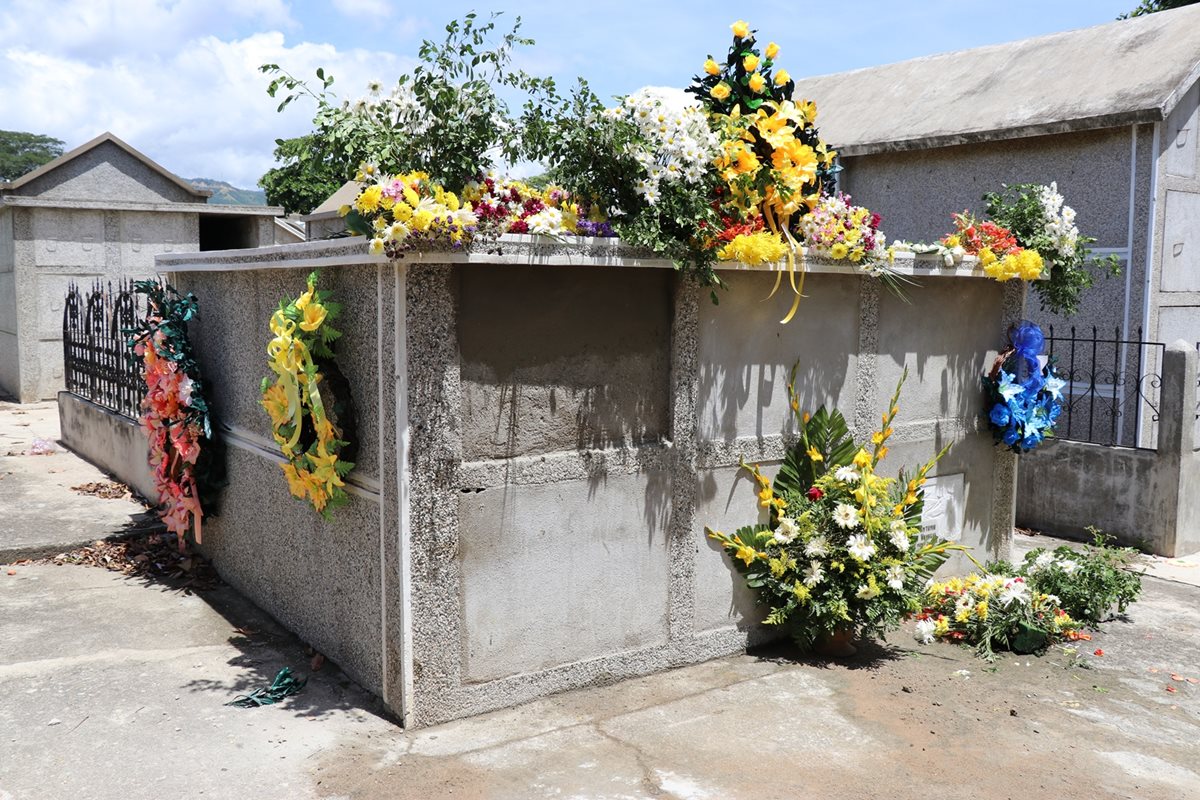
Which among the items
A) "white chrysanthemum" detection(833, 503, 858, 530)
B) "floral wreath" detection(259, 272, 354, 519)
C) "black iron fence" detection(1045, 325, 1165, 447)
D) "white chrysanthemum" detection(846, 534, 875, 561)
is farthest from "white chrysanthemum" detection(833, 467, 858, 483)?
"black iron fence" detection(1045, 325, 1165, 447)

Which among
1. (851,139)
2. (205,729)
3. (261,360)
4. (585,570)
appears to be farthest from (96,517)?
(851,139)

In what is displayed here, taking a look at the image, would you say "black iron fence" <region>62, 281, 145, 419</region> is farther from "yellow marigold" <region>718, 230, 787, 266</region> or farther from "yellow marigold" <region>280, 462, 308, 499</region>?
"yellow marigold" <region>718, 230, 787, 266</region>

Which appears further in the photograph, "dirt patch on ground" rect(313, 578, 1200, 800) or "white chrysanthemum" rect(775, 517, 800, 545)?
"white chrysanthemum" rect(775, 517, 800, 545)

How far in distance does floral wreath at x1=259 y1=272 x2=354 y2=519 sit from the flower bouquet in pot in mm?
1975

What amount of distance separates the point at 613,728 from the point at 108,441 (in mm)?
6623

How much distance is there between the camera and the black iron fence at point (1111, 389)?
380 inches

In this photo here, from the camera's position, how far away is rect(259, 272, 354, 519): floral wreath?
4646mm

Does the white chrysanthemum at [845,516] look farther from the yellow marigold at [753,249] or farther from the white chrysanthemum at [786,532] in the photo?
the yellow marigold at [753,249]

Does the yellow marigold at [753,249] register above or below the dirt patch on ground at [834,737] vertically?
above

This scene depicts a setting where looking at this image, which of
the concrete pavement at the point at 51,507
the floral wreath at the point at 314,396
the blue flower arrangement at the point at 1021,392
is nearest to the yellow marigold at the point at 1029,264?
the blue flower arrangement at the point at 1021,392

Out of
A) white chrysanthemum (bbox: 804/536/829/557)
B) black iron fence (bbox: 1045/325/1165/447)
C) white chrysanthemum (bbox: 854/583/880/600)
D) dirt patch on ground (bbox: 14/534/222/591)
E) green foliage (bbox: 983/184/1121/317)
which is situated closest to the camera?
white chrysanthemum (bbox: 854/583/880/600)

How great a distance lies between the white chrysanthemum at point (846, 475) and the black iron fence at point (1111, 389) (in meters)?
4.86

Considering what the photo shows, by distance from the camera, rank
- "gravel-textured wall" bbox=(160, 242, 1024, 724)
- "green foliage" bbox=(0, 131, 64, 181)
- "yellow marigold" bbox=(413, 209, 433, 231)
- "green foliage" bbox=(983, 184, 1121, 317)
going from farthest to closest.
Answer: "green foliage" bbox=(0, 131, 64, 181), "green foliage" bbox=(983, 184, 1121, 317), "gravel-textured wall" bbox=(160, 242, 1024, 724), "yellow marigold" bbox=(413, 209, 433, 231)

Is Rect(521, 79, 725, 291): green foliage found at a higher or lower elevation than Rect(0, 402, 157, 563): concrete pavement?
higher
